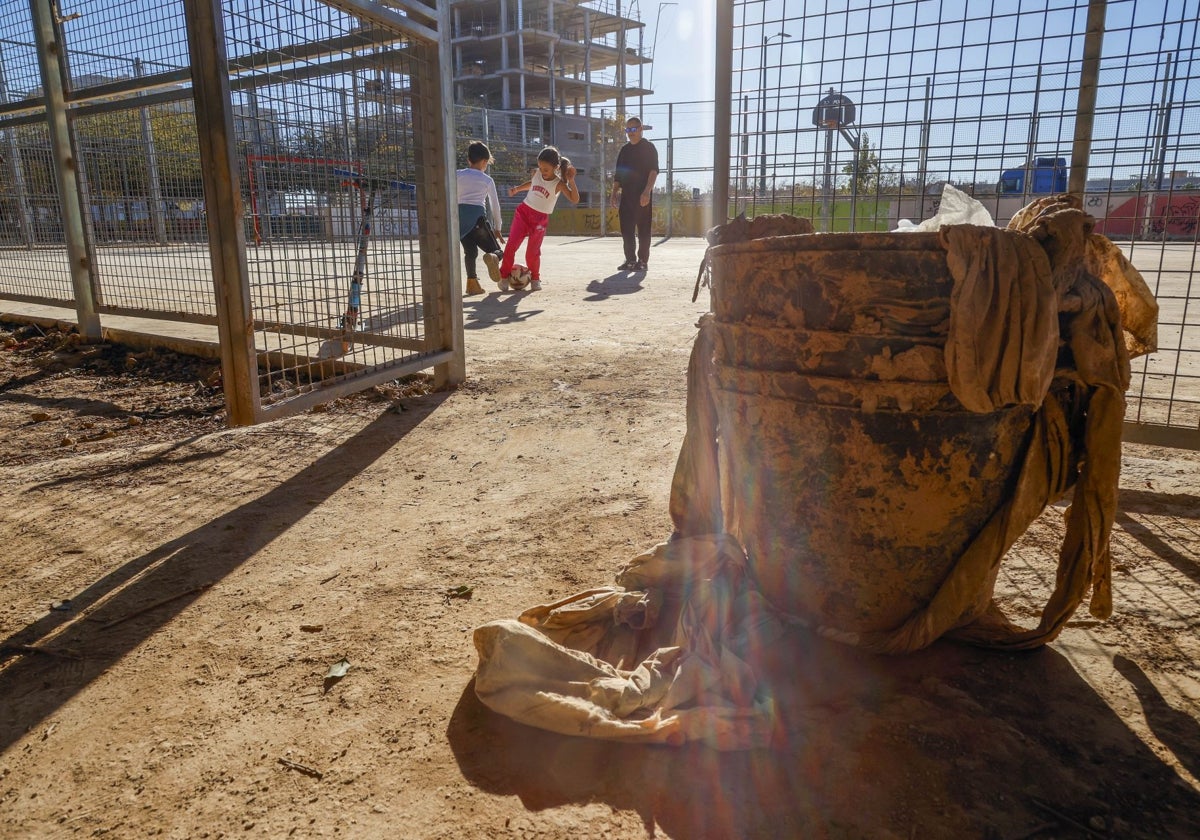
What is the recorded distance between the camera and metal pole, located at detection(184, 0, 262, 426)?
2.86 metres

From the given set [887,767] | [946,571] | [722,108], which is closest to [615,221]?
[722,108]

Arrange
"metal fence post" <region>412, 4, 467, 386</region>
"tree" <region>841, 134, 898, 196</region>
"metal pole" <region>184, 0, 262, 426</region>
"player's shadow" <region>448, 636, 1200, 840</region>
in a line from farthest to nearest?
"metal fence post" <region>412, 4, 467, 386</region>
"tree" <region>841, 134, 898, 196</region>
"metal pole" <region>184, 0, 262, 426</region>
"player's shadow" <region>448, 636, 1200, 840</region>

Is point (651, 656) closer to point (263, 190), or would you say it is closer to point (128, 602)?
point (128, 602)

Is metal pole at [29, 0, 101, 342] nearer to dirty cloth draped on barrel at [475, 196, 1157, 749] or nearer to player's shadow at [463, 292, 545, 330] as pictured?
player's shadow at [463, 292, 545, 330]

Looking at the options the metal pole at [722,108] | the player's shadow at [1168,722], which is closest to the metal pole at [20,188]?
the metal pole at [722,108]

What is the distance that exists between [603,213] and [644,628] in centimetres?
2142

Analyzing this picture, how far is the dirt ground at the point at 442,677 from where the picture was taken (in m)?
1.40

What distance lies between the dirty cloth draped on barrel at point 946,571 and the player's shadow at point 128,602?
3.30ft

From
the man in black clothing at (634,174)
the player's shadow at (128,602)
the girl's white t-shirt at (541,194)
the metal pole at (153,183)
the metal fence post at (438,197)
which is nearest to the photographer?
the player's shadow at (128,602)

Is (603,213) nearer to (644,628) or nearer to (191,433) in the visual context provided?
(191,433)

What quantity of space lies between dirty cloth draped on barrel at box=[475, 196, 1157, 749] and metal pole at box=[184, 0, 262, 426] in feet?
6.10

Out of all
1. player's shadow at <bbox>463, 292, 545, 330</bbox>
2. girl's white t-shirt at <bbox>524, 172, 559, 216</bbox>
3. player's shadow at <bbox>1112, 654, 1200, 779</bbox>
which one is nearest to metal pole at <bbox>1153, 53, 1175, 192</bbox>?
player's shadow at <bbox>1112, 654, 1200, 779</bbox>

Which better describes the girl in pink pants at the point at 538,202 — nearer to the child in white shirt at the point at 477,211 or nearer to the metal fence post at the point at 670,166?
the child in white shirt at the point at 477,211

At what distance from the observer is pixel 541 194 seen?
29.5 ft
